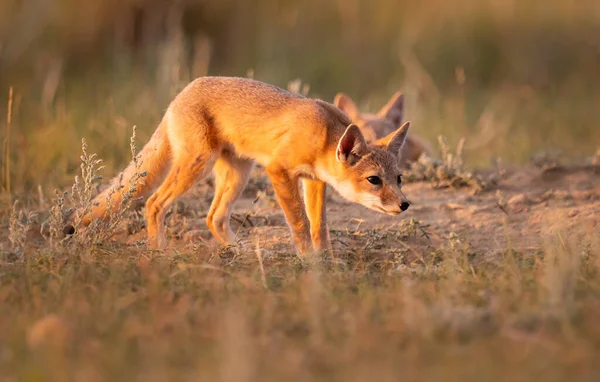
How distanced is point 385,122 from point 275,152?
3254 mm

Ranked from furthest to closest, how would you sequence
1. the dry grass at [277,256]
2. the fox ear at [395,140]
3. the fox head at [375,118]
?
the fox head at [375,118]
the fox ear at [395,140]
the dry grass at [277,256]

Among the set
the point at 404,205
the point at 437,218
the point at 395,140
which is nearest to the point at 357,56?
the point at 437,218

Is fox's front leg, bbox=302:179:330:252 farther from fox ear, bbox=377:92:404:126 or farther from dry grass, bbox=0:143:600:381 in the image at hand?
fox ear, bbox=377:92:404:126

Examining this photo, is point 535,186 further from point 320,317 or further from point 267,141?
point 320,317

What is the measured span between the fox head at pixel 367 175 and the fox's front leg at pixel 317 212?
0.33m

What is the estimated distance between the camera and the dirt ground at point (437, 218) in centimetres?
628

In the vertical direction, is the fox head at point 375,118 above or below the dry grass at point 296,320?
below

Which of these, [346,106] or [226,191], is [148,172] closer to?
[226,191]

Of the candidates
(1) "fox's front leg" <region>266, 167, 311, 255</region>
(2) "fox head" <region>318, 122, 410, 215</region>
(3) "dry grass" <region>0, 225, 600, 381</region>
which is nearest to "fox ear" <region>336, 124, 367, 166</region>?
(2) "fox head" <region>318, 122, 410, 215</region>

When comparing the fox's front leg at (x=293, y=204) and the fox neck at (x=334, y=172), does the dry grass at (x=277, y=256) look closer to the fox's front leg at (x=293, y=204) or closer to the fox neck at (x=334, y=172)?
the fox's front leg at (x=293, y=204)

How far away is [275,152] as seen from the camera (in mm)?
6117

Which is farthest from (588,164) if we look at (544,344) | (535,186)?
(544,344)

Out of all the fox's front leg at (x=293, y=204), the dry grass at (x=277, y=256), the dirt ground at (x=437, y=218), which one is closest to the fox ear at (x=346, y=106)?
the dry grass at (x=277, y=256)

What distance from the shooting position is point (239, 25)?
1517cm
